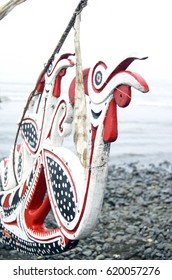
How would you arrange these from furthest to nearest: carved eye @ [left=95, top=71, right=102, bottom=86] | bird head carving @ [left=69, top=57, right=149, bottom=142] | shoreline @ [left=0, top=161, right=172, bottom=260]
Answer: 1. shoreline @ [left=0, top=161, right=172, bottom=260]
2. carved eye @ [left=95, top=71, right=102, bottom=86]
3. bird head carving @ [left=69, top=57, right=149, bottom=142]

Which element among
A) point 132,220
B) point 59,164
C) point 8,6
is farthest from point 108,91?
point 132,220

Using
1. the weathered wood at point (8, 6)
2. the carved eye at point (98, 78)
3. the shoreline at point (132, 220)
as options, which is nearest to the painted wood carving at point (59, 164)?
the carved eye at point (98, 78)

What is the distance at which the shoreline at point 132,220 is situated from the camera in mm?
2068

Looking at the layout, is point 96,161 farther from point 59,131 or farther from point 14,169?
point 14,169

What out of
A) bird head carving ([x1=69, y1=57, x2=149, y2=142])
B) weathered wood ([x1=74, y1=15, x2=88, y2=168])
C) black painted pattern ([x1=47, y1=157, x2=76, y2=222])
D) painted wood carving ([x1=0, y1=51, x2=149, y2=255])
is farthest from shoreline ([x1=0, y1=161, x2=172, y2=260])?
bird head carving ([x1=69, y1=57, x2=149, y2=142])

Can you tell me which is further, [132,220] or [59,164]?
[132,220]

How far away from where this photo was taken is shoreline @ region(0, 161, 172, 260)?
6.79 feet

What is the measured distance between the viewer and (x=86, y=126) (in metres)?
1.21

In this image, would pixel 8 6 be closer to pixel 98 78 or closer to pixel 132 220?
pixel 98 78

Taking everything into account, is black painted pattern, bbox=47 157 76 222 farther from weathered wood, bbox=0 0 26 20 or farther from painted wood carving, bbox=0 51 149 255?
weathered wood, bbox=0 0 26 20

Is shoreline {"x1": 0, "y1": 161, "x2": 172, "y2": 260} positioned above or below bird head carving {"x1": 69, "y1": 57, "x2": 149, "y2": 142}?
below

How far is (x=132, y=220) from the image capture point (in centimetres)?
244
